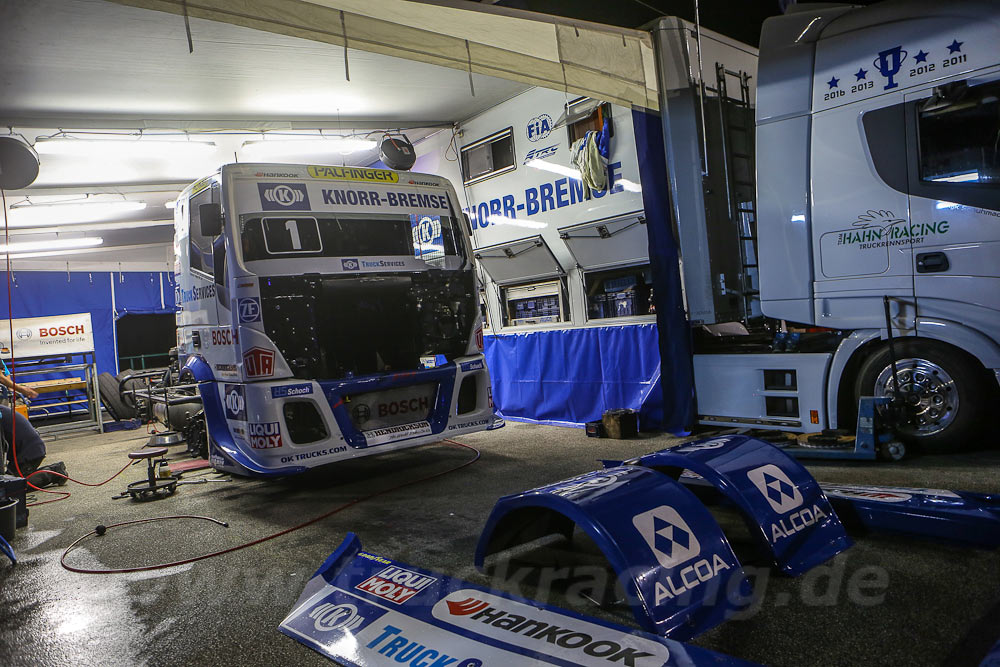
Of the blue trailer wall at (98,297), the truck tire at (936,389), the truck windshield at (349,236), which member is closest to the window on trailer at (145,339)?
the blue trailer wall at (98,297)

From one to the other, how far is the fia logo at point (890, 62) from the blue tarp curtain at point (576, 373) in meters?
2.69

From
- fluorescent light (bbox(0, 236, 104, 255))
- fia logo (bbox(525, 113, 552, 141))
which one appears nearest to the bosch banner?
fluorescent light (bbox(0, 236, 104, 255))

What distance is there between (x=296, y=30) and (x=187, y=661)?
3490 millimetres

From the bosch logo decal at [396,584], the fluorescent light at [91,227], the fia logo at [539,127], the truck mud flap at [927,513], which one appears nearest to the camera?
the bosch logo decal at [396,584]

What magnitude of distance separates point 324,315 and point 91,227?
828 centimetres

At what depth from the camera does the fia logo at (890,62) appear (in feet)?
14.6

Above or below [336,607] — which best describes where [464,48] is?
above

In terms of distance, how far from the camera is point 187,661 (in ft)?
7.90

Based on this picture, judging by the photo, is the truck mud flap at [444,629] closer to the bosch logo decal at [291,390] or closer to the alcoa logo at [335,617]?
the alcoa logo at [335,617]

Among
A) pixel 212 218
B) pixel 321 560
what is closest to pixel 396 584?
pixel 321 560

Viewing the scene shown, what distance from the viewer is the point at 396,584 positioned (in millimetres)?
2670

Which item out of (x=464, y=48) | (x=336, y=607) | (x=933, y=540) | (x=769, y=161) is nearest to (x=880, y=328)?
(x=769, y=161)

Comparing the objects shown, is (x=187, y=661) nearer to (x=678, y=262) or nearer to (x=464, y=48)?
(x=464, y=48)

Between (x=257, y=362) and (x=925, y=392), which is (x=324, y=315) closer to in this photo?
(x=257, y=362)
